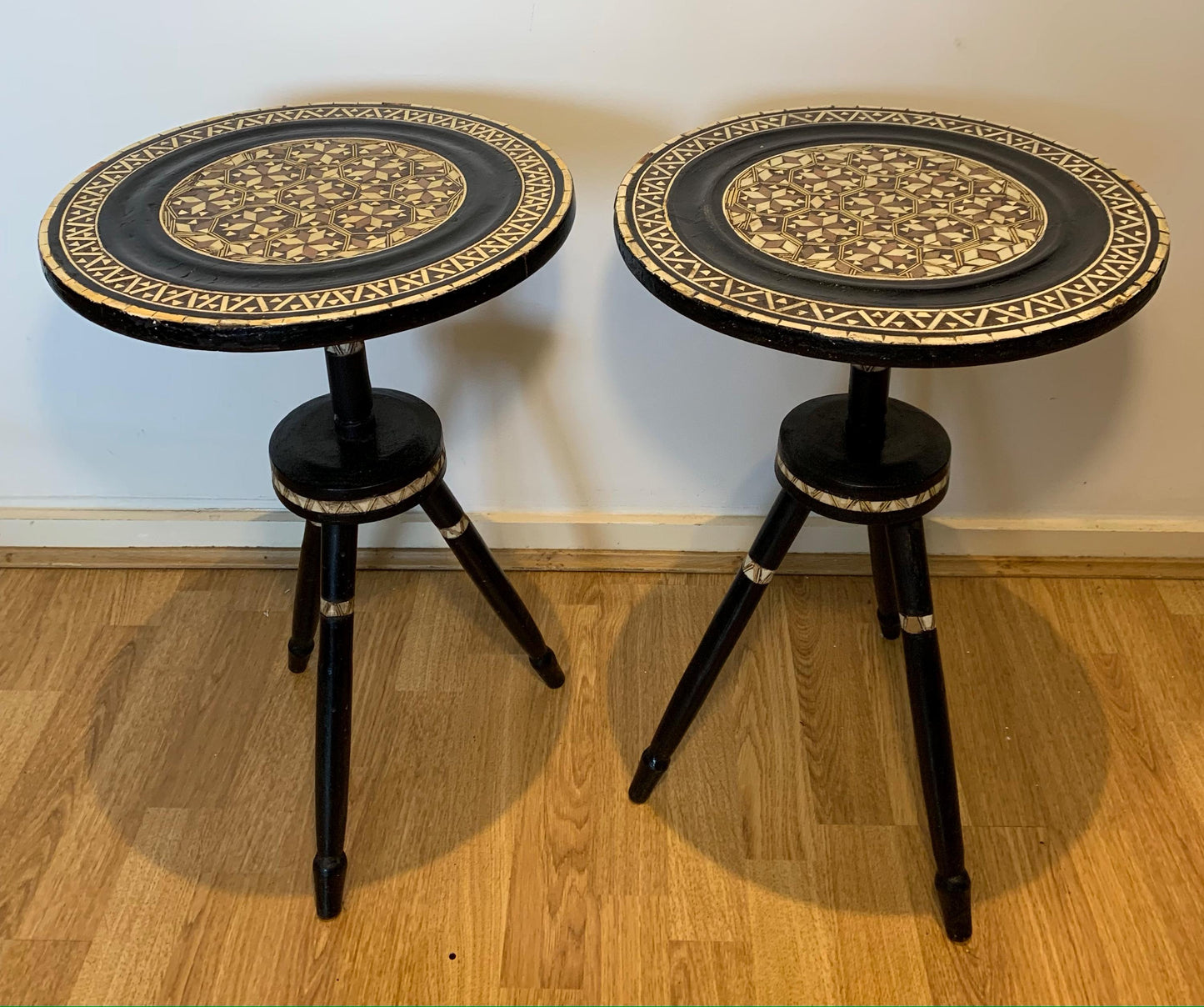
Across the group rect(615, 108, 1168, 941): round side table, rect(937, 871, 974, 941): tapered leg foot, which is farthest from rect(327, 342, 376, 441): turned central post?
rect(937, 871, 974, 941): tapered leg foot

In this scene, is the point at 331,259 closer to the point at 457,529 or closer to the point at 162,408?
the point at 457,529

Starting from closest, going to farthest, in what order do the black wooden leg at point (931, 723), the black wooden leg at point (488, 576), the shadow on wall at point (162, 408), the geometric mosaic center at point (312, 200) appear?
the geometric mosaic center at point (312, 200)
the black wooden leg at point (931, 723)
the black wooden leg at point (488, 576)
the shadow on wall at point (162, 408)

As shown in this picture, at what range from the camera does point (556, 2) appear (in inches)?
44.0

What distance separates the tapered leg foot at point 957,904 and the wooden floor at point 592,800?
2 cm

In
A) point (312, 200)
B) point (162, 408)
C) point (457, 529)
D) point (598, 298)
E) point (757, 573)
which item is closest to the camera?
point (312, 200)

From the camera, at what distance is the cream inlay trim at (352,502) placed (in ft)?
3.28

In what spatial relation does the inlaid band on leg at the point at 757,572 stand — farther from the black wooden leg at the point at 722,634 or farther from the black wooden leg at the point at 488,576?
the black wooden leg at the point at 488,576

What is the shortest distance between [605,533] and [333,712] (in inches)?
21.8

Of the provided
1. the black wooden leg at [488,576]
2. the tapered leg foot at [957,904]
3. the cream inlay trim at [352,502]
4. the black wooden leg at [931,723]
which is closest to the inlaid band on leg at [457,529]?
the black wooden leg at [488,576]

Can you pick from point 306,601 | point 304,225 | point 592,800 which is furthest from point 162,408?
point 592,800

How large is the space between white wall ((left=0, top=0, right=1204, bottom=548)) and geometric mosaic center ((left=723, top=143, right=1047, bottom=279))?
22 cm

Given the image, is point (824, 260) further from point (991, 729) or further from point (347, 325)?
point (991, 729)

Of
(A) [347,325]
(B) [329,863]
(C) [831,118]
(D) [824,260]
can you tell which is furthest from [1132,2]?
(B) [329,863]

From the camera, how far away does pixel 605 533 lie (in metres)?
1.51
